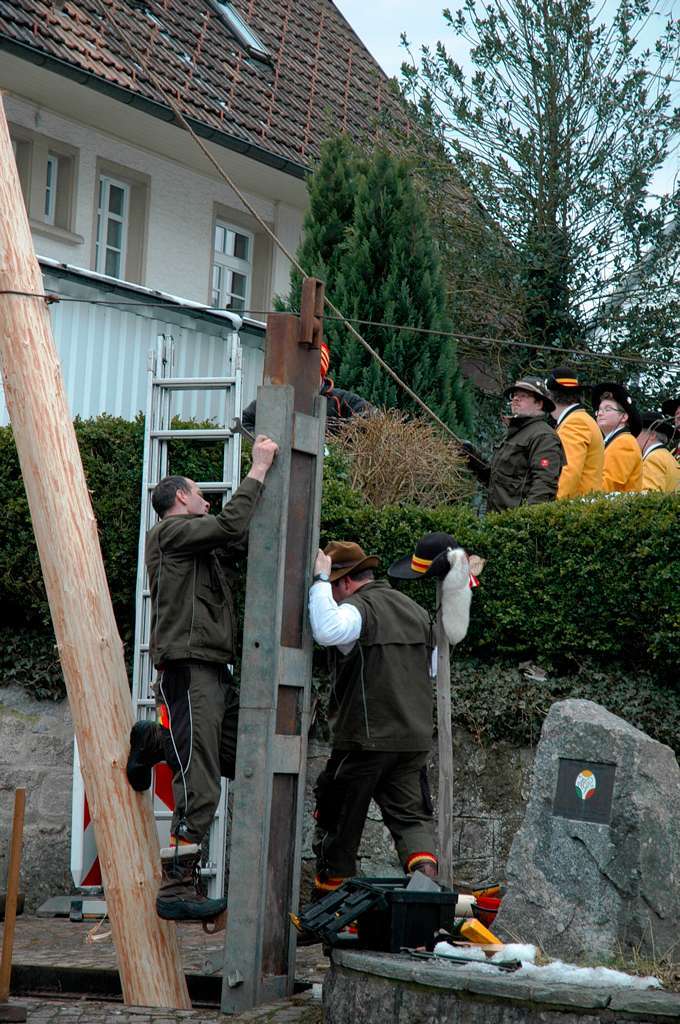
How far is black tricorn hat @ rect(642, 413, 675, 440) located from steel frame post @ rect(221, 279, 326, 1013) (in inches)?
156

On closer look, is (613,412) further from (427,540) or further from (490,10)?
(490,10)

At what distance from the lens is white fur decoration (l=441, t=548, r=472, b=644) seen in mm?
7734

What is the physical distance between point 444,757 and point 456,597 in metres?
0.81

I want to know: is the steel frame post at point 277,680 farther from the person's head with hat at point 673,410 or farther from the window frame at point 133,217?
the window frame at point 133,217

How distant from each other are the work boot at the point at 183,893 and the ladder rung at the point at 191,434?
114 inches

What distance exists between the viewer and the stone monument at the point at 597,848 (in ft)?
21.6

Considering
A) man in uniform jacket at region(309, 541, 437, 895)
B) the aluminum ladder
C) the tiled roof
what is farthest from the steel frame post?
the tiled roof

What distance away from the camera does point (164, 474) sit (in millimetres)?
9398

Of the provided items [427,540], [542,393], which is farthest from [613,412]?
[427,540]

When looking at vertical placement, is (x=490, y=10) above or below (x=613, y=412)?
above

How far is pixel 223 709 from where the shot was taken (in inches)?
285

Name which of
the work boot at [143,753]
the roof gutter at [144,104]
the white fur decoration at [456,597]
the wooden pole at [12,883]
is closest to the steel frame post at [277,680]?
the work boot at [143,753]

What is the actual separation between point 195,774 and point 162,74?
394 inches

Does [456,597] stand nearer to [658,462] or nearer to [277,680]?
[277,680]
